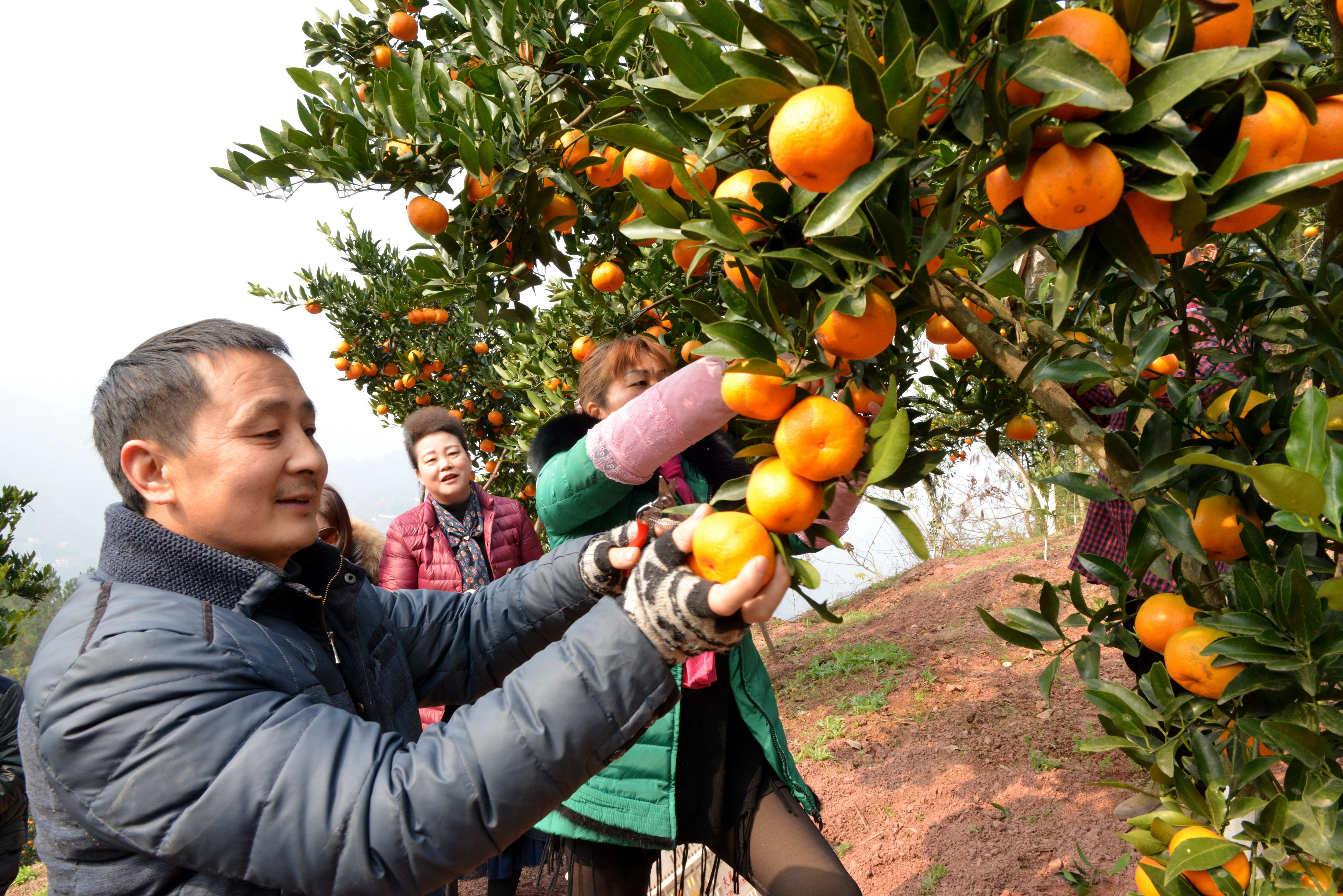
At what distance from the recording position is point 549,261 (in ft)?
4.74

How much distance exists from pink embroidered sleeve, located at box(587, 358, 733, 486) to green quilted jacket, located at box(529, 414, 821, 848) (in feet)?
0.18

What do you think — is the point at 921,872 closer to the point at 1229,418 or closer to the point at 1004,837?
the point at 1004,837

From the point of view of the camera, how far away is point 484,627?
145cm

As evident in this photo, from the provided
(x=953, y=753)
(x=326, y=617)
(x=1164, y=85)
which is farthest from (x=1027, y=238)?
(x=953, y=753)

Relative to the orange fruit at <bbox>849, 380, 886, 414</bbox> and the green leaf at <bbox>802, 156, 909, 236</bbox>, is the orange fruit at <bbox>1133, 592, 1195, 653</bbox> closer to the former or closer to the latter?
the orange fruit at <bbox>849, 380, 886, 414</bbox>

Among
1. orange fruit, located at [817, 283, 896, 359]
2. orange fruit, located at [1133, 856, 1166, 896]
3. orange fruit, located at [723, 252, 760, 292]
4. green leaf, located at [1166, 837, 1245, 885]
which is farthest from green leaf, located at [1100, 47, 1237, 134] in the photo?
orange fruit, located at [1133, 856, 1166, 896]

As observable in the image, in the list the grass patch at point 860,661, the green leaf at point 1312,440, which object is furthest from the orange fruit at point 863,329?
the grass patch at point 860,661

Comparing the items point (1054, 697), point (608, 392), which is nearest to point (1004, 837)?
point (1054, 697)

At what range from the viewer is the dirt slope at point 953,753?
2465mm

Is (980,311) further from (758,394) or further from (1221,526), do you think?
(758,394)

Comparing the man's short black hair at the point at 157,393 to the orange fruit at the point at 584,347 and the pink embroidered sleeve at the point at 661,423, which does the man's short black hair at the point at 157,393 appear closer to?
the pink embroidered sleeve at the point at 661,423

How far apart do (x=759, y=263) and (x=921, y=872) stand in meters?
2.48

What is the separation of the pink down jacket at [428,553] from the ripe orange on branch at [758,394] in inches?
88.4

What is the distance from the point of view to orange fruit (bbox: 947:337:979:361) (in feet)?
4.89
